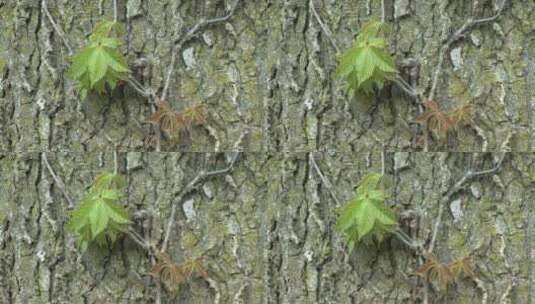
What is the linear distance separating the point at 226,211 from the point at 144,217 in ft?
0.87

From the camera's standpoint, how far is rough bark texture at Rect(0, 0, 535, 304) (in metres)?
2.48

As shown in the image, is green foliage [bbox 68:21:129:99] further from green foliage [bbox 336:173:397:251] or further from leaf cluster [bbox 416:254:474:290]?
leaf cluster [bbox 416:254:474:290]

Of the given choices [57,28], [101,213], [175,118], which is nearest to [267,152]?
[175,118]

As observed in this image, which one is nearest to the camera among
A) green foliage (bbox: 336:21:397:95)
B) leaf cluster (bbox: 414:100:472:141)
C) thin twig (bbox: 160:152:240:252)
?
green foliage (bbox: 336:21:397:95)

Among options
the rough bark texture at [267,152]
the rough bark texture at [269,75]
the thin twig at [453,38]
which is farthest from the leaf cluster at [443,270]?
the thin twig at [453,38]

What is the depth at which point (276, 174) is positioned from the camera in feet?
8.43

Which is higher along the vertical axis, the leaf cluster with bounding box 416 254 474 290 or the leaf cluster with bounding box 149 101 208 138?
the leaf cluster with bounding box 149 101 208 138

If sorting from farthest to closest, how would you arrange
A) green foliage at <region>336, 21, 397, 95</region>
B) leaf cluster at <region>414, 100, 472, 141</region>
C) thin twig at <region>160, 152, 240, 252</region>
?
thin twig at <region>160, 152, 240, 252</region> < leaf cluster at <region>414, 100, 472, 141</region> < green foliage at <region>336, 21, 397, 95</region>

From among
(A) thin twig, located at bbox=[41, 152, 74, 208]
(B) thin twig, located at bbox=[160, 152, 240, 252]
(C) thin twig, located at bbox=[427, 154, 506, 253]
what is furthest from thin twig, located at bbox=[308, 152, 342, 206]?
(A) thin twig, located at bbox=[41, 152, 74, 208]

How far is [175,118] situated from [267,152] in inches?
12.3

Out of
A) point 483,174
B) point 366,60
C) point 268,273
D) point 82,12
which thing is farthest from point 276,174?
point 82,12

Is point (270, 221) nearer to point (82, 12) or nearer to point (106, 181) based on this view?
point (106, 181)

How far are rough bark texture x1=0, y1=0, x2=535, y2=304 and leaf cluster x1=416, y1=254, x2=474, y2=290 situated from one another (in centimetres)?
2

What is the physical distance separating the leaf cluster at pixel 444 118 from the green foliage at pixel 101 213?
3.22 ft
